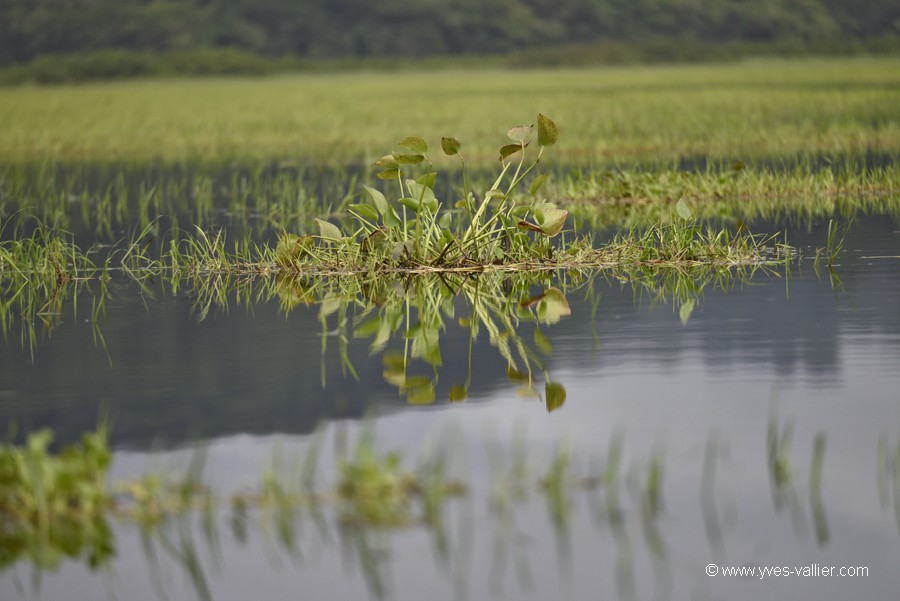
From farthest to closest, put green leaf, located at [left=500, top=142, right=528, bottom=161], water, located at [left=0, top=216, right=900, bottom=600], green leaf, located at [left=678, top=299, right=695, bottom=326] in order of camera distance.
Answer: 1. green leaf, located at [left=500, top=142, right=528, bottom=161]
2. green leaf, located at [left=678, top=299, right=695, bottom=326]
3. water, located at [left=0, top=216, right=900, bottom=600]

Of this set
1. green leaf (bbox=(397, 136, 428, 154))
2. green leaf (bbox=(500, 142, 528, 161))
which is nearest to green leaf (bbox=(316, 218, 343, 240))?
green leaf (bbox=(397, 136, 428, 154))

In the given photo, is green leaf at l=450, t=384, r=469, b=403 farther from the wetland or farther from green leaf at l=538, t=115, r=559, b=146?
green leaf at l=538, t=115, r=559, b=146

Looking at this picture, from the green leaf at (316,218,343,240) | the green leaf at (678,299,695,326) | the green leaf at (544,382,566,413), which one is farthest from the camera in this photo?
the green leaf at (316,218,343,240)

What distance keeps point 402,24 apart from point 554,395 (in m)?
114

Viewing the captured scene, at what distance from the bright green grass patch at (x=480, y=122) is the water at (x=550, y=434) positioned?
13.9m

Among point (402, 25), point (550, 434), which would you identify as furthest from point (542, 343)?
point (402, 25)

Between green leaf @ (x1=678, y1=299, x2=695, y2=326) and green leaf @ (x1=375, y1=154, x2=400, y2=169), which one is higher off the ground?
green leaf @ (x1=375, y1=154, x2=400, y2=169)

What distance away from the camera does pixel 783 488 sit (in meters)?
4.93

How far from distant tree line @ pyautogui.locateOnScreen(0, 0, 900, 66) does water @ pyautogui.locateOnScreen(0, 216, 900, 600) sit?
4016 inches

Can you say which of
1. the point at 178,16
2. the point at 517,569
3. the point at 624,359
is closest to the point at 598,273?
the point at 624,359

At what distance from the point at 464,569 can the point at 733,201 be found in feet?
37.9

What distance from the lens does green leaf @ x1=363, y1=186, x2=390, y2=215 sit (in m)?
9.92

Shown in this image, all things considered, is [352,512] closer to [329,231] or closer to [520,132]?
[520,132]

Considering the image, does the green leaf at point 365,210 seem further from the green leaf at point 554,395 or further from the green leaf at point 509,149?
the green leaf at point 554,395
